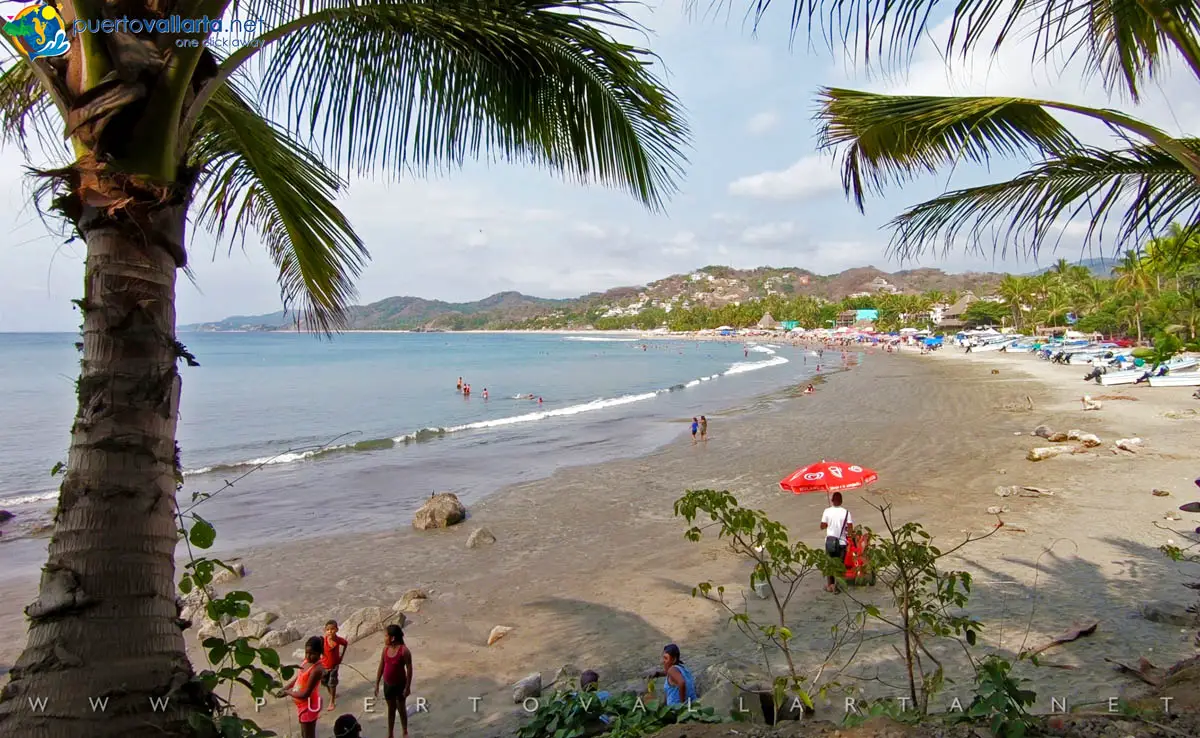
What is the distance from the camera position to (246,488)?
16406 millimetres

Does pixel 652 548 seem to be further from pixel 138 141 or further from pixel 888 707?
pixel 138 141

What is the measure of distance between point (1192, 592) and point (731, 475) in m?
9.72

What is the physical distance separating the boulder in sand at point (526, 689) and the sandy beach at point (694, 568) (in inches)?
6.2

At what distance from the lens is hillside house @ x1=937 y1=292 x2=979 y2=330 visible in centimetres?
8756

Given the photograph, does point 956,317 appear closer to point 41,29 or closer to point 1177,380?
point 1177,380

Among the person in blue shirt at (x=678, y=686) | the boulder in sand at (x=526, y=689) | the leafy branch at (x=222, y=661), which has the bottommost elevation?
the boulder in sand at (x=526, y=689)

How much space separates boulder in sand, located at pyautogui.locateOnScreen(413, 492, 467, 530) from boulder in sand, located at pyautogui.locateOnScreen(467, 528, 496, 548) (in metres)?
1.11

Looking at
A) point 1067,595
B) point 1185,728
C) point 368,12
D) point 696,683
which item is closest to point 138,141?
point 368,12

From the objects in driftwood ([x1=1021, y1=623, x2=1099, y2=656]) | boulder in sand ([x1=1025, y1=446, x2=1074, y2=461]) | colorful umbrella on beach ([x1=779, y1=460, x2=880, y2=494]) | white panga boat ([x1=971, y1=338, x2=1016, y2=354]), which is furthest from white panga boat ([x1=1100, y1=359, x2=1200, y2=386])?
white panga boat ([x1=971, y1=338, x2=1016, y2=354])

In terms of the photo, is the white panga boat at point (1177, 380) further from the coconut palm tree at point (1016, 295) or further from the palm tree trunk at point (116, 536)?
the coconut palm tree at point (1016, 295)

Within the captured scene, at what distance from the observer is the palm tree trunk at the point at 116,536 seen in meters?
1.65

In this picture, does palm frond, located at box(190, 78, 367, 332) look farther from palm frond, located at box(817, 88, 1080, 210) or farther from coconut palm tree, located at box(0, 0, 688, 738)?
palm frond, located at box(817, 88, 1080, 210)

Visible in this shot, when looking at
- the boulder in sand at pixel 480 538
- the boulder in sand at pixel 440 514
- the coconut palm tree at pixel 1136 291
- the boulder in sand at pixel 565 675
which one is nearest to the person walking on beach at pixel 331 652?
the boulder in sand at pixel 565 675

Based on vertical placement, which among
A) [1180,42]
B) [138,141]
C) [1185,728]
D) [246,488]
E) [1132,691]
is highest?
[1180,42]
